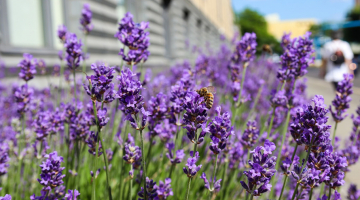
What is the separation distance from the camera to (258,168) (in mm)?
995

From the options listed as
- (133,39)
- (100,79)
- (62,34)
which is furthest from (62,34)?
(100,79)

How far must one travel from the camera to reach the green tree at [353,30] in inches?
2061

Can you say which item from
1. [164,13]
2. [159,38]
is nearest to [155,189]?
[159,38]

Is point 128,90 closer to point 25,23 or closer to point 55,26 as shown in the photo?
point 25,23

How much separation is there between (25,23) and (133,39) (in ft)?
15.9

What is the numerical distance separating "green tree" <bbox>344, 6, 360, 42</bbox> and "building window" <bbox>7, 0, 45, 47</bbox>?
189 feet

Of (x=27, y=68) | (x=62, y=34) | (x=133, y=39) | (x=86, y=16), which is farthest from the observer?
(x=86, y=16)

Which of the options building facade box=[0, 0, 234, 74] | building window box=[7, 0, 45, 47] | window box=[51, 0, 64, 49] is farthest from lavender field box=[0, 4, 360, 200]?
window box=[51, 0, 64, 49]

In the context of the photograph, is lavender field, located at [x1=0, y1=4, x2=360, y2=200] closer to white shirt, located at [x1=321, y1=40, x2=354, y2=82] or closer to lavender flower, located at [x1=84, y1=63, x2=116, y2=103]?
lavender flower, located at [x1=84, y1=63, x2=116, y2=103]

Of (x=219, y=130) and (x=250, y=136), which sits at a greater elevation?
(x=219, y=130)

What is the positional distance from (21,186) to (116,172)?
64cm

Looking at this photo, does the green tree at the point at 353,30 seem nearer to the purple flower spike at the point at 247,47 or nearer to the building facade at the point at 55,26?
the building facade at the point at 55,26

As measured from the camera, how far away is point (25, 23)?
18.0 ft

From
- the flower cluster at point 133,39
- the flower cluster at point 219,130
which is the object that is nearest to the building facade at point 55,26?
the flower cluster at point 133,39
